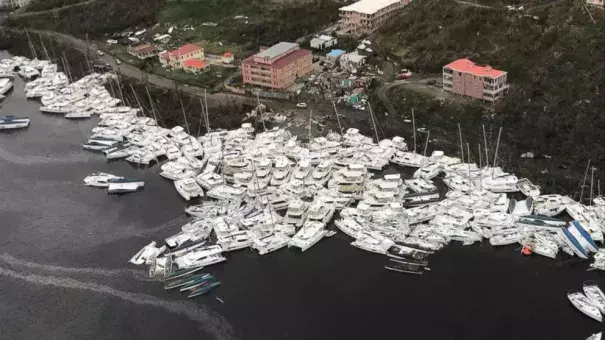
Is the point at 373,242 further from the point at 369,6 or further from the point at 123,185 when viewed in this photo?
the point at 369,6

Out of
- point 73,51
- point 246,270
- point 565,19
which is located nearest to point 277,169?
point 246,270

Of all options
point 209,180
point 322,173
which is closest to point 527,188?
point 322,173

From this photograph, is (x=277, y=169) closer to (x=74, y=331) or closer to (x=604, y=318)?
(x=74, y=331)

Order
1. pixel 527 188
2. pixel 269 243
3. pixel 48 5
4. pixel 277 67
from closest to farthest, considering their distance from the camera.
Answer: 1. pixel 269 243
2. pixel 527 188
3. pixel 277 67
4. pixel 48 5

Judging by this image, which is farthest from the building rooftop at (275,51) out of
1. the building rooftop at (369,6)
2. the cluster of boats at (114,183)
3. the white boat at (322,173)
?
the cluster of boats at (114,183)

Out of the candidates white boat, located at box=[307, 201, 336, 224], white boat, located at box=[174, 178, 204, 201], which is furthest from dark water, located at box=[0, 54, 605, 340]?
white boat, located at box=[174, 178, 204, 201]

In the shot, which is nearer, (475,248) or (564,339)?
(564,339)
